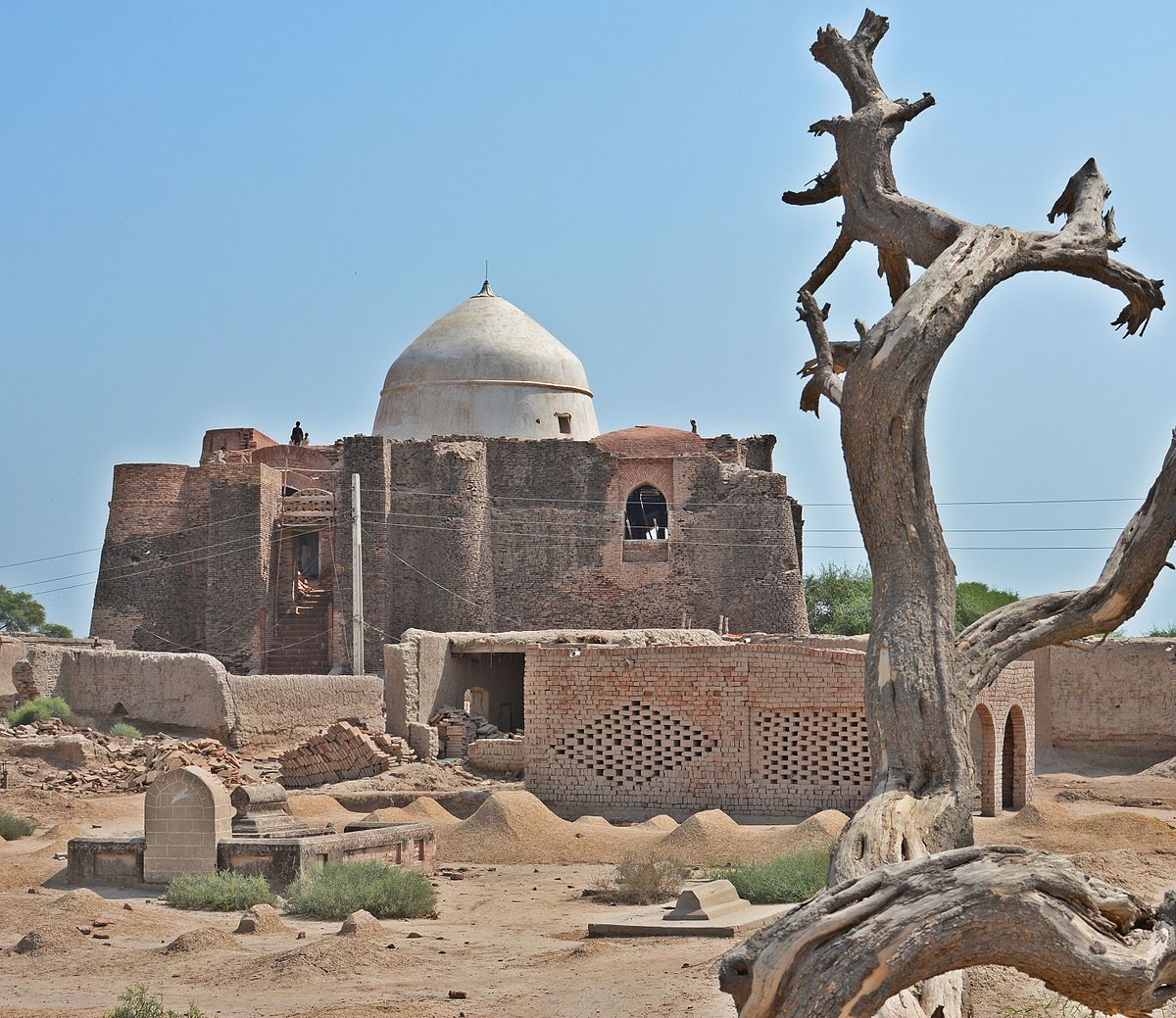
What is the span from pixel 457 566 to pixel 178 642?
17.7 feet

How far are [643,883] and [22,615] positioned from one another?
1789 inches

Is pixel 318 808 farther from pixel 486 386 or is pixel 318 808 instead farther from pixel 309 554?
pixel 486 386

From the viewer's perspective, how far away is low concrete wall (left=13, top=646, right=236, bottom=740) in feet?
67.0

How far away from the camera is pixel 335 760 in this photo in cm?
1841

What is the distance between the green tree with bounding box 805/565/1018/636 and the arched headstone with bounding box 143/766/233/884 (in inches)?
1168

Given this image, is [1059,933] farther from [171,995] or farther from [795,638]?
[795,638]

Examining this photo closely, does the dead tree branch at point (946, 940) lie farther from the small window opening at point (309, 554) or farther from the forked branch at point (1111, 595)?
the small window opening at point (309, 554)

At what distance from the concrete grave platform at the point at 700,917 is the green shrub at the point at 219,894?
265 cm

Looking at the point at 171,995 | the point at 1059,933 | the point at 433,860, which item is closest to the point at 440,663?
the point at 433,860

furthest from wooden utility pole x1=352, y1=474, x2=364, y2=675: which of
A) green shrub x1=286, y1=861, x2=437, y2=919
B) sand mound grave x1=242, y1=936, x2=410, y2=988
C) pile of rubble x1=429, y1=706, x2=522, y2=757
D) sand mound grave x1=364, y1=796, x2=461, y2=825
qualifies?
sand mound grave x1=242, y1=936, x2=410, y2=988

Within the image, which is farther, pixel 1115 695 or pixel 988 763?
pixel 1115 695

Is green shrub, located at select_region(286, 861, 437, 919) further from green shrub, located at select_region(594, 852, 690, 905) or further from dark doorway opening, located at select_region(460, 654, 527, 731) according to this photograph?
dark doorway opening, located at select_region(460, 654, 527, 731)

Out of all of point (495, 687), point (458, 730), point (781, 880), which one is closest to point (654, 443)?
point (495, 687)

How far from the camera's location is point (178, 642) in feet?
98.9
